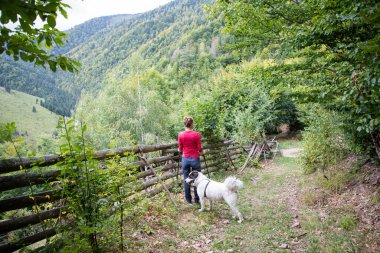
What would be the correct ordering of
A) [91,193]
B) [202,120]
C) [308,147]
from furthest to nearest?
1. [202,120]
2. [308,147]
3. [91,193]

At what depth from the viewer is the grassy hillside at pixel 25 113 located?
102m

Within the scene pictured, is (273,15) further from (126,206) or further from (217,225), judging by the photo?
(126,206)

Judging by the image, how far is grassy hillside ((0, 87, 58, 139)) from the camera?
10236 centimetres

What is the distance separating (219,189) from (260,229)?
1138 millimetres

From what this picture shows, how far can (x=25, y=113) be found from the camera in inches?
4491

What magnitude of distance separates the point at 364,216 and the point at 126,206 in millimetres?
4556

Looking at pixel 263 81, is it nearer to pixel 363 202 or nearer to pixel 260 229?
pixel 363 202

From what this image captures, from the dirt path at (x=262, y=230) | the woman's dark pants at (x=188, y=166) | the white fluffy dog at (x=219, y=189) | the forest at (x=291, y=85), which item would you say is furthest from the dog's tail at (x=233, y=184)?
the forest at (x=291, y=85)

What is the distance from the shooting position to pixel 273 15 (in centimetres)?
636

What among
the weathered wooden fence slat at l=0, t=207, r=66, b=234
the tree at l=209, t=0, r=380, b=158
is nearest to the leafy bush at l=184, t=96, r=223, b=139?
the tree at l=209, t=0, r=380, b=158

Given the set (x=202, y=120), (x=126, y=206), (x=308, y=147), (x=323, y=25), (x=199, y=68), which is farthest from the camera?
(x=199, y=68)

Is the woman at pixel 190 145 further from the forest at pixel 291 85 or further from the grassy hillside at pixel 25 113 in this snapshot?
the grassy hillside at pixel 25 113

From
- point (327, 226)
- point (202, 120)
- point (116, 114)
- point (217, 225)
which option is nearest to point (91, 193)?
point (217, 225)

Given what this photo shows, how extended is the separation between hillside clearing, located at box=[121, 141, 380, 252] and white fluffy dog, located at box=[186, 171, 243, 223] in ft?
1.29
